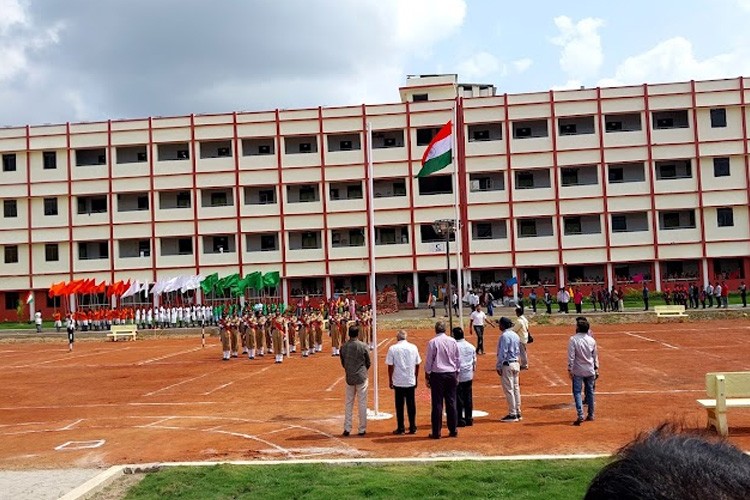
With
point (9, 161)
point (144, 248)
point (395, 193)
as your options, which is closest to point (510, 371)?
point (395, 193)

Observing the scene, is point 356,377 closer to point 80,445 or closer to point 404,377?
point 404,377

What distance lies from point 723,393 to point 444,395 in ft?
13.7

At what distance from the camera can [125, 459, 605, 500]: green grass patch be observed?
809 centimetres

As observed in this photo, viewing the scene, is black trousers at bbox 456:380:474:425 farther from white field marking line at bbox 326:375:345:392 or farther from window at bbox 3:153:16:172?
window at bbox 3:153:16:172

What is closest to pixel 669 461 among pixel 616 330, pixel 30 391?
pixel 30 391

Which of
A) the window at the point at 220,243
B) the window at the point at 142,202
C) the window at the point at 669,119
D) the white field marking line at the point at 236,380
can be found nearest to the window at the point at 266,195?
the window at the point at 220,243

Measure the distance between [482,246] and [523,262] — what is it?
3002mm

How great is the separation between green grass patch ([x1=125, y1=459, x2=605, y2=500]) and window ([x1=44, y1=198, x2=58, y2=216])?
1931 inches

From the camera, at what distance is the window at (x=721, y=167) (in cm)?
4888

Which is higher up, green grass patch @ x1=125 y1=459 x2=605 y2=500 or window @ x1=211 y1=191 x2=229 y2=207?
window @ x1=211 y1=191 x2=229 y2=207

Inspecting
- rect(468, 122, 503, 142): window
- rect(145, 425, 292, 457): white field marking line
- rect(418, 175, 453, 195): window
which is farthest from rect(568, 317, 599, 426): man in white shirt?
rect(468, 122, 503, 142): window

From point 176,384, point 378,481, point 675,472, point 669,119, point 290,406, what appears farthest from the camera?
point 669,119

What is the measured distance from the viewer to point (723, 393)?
35.5 feet

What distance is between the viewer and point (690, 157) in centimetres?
4891
